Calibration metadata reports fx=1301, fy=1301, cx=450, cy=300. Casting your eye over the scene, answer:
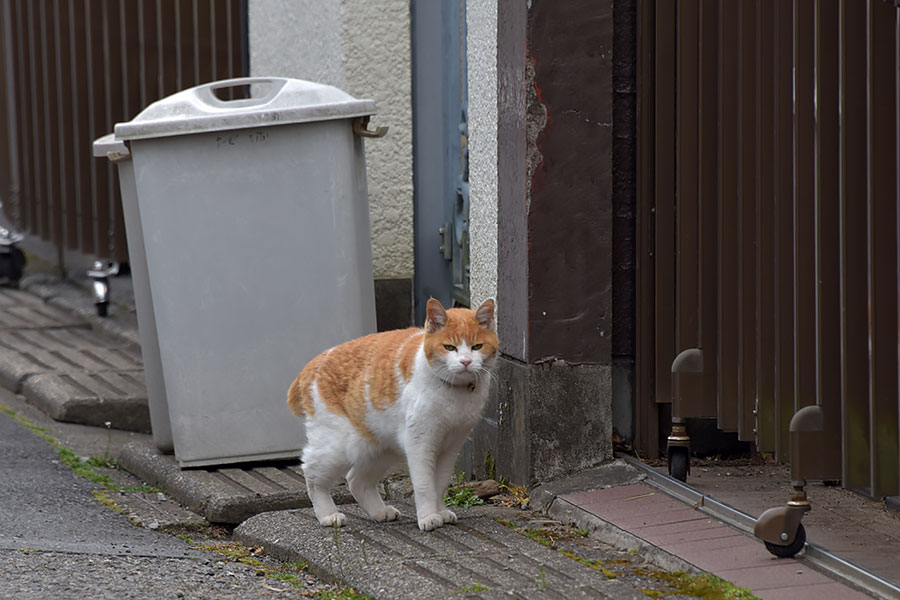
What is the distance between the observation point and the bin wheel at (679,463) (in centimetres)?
427

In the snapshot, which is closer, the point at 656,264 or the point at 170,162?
the point at 656,264

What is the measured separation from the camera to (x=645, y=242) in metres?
4.43

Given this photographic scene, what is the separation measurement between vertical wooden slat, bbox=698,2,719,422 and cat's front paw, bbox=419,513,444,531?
92cm

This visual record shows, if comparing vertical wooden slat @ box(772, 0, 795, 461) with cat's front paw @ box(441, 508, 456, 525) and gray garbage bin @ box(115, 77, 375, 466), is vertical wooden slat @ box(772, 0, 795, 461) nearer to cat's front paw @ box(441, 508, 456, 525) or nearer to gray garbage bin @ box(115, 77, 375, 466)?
cat's front paw @ box(441, 508, 456, 525)

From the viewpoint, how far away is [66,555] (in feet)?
12.7

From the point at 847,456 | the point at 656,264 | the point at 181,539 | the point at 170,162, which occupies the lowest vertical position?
the point at 181,539

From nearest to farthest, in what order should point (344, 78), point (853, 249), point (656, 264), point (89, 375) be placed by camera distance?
1. point (853, 249)
2. point (656, 264)
3. point (344, 78)
4. point (89, 375)

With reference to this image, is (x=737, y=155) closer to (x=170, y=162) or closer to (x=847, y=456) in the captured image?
(x=847, y=456)

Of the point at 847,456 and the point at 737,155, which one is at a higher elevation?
the point at 737,155

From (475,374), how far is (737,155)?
3.42 ft

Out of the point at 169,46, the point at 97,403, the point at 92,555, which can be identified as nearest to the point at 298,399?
the point at 92,555

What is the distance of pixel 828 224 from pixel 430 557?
57.4 inches

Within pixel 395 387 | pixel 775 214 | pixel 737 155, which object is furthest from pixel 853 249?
pixel 395 387

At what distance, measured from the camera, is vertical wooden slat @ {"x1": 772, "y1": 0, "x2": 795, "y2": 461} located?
3545 millimetres
